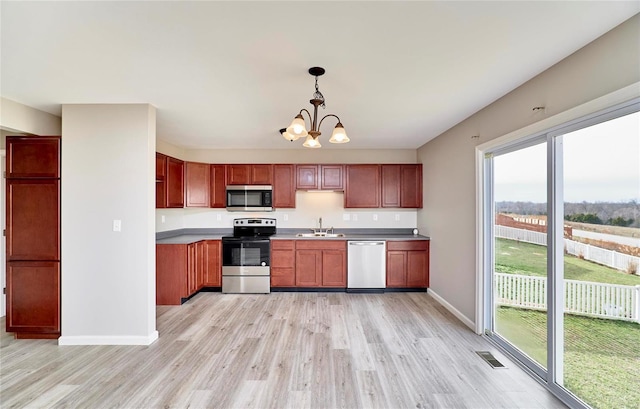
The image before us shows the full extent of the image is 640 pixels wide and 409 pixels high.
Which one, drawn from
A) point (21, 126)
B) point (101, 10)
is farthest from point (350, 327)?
point (21, 126)

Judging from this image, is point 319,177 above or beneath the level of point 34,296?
above

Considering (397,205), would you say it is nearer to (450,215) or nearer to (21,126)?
(450,215)

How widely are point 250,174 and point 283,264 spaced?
5.28ft

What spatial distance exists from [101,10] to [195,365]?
8.47 feet

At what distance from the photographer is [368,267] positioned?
14.5 ft

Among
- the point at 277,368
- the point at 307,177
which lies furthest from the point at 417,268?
the point at 277,368

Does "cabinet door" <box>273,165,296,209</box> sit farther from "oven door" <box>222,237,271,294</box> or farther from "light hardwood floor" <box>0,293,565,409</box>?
"light hardwood floor" <box>0,293,565,409</box>

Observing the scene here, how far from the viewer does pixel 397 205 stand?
4785 mm

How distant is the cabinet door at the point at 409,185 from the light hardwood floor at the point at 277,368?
6.27ft

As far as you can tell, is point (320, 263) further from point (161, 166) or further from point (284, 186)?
point (161, 166)

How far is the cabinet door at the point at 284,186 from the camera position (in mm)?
4773

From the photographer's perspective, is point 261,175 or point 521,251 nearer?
point 521,251

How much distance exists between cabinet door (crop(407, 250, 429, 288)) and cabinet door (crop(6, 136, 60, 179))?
178 inches

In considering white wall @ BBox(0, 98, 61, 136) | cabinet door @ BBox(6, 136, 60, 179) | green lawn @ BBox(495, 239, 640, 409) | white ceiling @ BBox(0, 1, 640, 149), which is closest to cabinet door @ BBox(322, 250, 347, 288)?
white ceiling @ BBox(0, 1, 640, 149)
